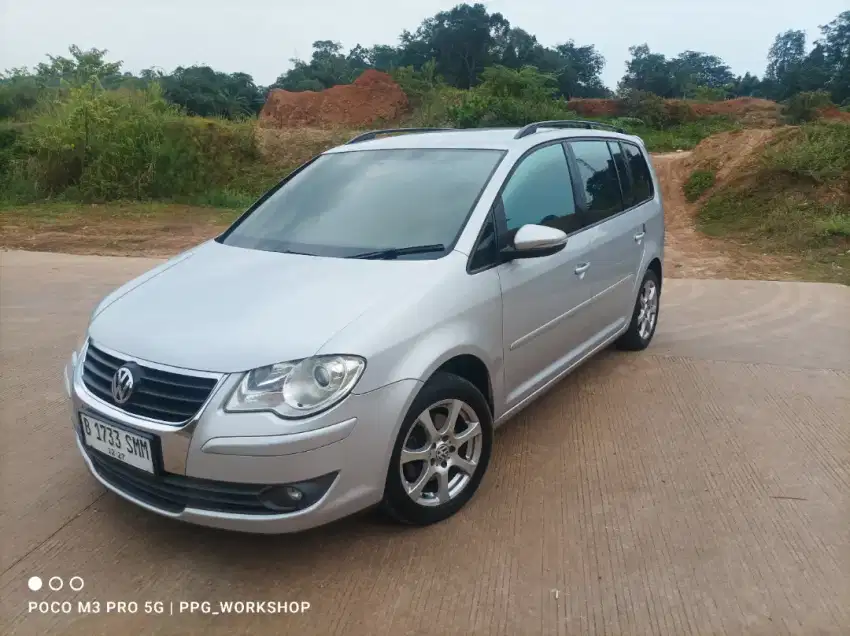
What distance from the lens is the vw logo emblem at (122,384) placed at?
2.74 metres

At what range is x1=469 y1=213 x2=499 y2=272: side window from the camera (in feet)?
10.8

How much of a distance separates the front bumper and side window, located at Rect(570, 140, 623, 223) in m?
2.16

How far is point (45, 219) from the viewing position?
13211mm

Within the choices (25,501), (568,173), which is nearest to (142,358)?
(25,501)

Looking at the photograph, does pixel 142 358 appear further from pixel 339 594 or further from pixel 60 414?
pixel 60 414

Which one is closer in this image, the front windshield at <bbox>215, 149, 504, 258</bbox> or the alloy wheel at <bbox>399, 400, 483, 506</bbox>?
the alloy wheel at <bbox>399, 400, 483, 506</bbox>

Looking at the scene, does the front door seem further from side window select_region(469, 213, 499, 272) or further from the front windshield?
the front windshield

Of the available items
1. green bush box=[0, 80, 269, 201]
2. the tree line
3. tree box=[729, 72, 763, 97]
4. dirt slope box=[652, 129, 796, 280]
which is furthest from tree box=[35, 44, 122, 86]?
tree box=[729, 72, 763, 97]

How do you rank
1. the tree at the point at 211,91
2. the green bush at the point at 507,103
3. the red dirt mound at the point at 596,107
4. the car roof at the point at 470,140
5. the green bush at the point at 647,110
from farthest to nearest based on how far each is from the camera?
A: the tree at the point at 211,91 < the red dirt mound at the point at 596,107 < the green bush at the point at 647,110 < the green bush at the point at 507,103 < the car roof at the point at 470,140

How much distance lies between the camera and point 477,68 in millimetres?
54312

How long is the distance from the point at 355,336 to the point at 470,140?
1.84 m

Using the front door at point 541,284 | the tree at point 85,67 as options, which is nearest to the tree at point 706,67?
the tree at point 85,67

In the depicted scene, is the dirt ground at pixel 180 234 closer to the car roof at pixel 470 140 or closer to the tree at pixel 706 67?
the car roof at pixel 470 140

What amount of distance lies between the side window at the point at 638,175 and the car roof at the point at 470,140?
69 centimetres
